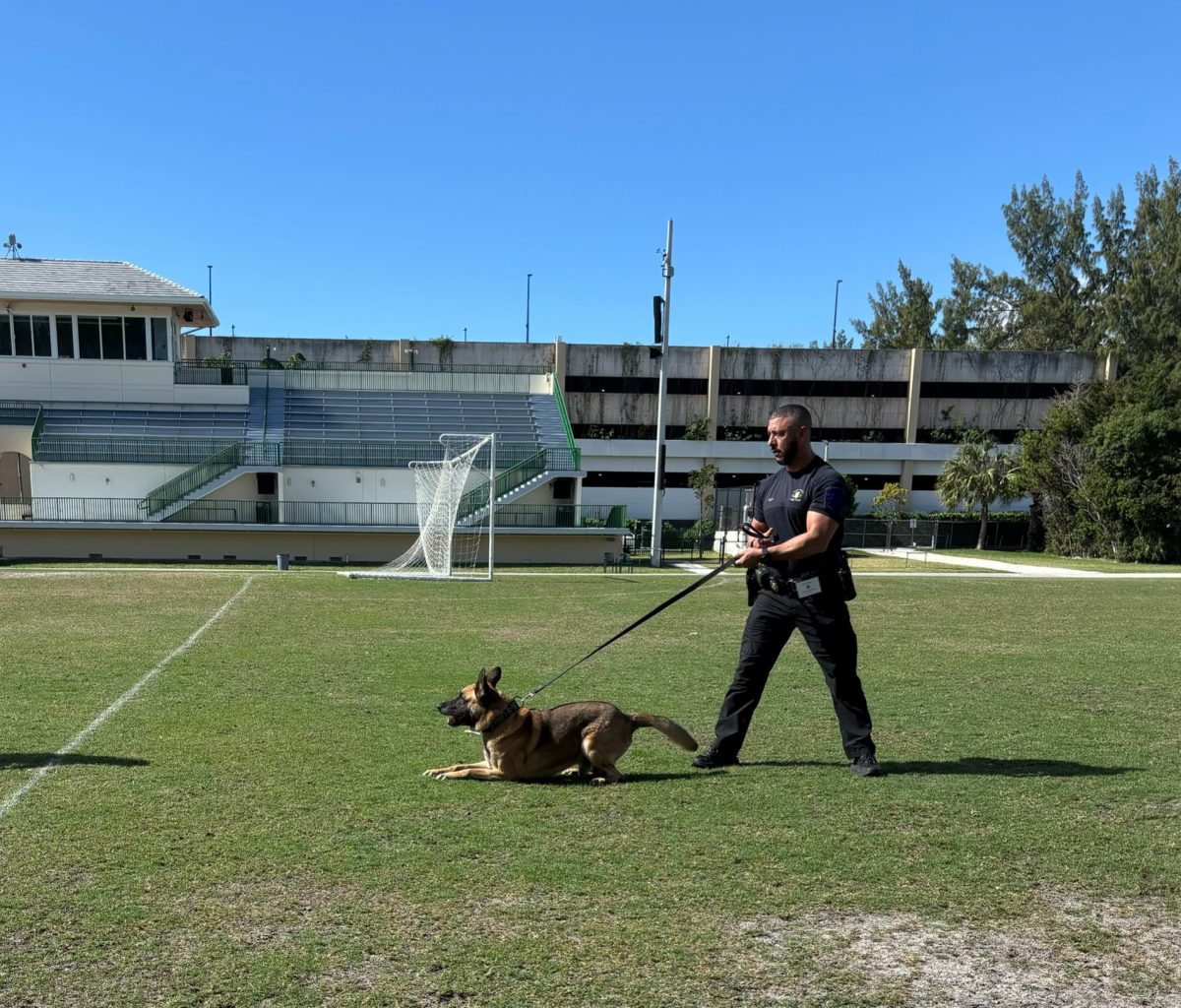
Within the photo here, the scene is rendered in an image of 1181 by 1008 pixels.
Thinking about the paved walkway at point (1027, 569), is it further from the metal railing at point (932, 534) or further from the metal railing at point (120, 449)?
the metal railing at point (120, 449)

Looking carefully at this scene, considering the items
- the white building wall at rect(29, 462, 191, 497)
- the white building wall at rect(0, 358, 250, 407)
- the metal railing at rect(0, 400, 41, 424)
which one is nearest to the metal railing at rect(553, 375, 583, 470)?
the white building wall at rect(29, 462, 191, 497)

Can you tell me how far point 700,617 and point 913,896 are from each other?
35.6 ft

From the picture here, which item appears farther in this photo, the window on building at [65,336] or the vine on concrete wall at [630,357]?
the vine on concrete wall at [630,357]

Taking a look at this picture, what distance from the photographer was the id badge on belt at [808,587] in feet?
17.6

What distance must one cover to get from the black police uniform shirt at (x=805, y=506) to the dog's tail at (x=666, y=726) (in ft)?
3.89

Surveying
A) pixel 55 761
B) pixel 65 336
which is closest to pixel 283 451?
pixel 65 336

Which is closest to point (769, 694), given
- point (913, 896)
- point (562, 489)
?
point (913, 896)

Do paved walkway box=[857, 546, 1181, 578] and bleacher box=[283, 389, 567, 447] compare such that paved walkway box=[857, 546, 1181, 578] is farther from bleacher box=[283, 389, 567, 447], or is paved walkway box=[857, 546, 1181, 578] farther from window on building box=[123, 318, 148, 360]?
window on building box=[123, 318, 148, 360]

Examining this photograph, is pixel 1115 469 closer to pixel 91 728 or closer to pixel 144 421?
pixel 144 421

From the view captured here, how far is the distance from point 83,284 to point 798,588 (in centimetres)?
3415

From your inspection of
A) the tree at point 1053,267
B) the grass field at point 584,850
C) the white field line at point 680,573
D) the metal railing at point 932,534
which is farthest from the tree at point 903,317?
the grass field at point 584,850

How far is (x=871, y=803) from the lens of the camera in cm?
503

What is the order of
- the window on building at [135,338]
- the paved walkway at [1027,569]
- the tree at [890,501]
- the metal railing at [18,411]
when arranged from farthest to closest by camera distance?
the tree at [890,501] → the window on building at [135,338] → the metal railing at [18,411] → the paved walkway at [1027,569]

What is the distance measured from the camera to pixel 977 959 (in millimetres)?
3369
